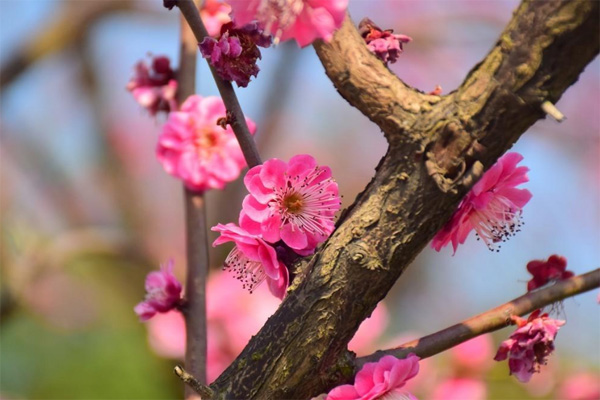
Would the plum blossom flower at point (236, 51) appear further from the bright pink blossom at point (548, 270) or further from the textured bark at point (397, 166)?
the bright pink blossom at point (548, 270)

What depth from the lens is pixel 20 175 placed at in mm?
3555

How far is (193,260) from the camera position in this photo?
38.7 inches

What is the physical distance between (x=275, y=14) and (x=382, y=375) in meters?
0.34

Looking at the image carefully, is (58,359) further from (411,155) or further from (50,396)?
(411,155)

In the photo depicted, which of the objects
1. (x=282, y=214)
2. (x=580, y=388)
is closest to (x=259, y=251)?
(x=282, y=214)

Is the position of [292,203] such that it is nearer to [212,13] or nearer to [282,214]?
[282,214]

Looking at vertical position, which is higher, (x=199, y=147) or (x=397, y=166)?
(x=199, y=147)

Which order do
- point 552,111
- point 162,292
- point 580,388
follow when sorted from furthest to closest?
1. point 580,388
2. point 162,292
3. point 552,111

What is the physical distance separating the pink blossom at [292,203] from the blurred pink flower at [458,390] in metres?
0.80

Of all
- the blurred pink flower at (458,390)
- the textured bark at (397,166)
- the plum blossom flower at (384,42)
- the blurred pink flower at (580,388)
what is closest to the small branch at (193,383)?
the textured bark at (397,166)

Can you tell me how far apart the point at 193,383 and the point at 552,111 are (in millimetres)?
357

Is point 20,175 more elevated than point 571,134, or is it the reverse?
point 20,175

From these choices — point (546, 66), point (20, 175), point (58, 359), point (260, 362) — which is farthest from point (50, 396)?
point (546, 66)

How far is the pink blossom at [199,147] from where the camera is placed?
1.03m
